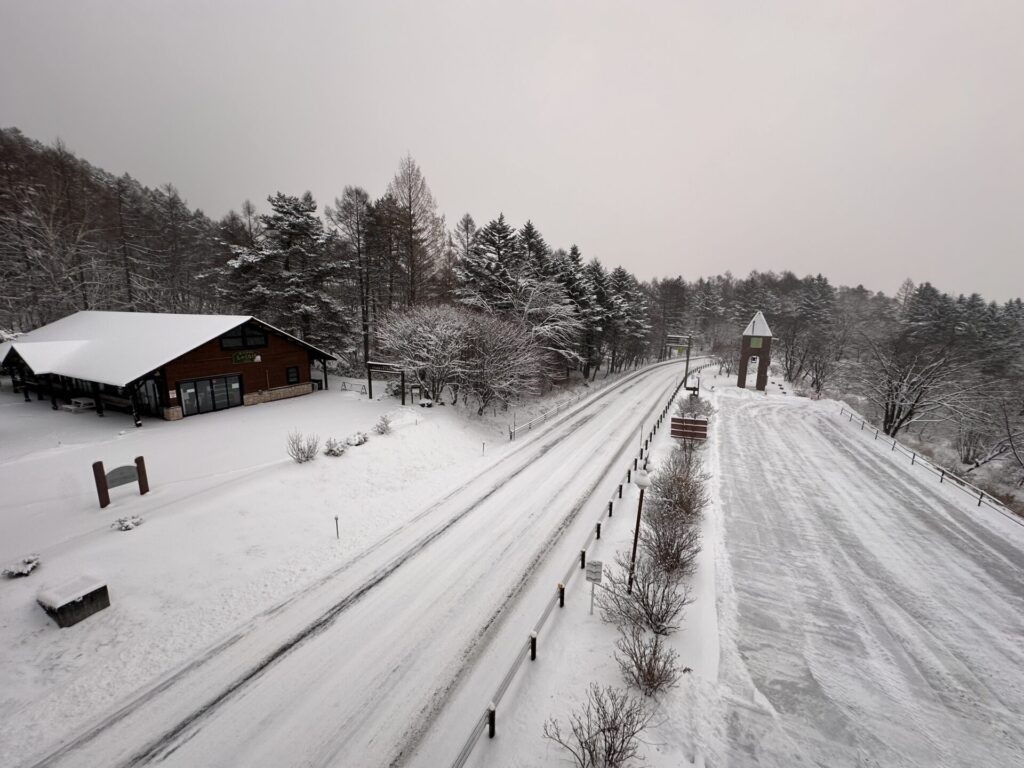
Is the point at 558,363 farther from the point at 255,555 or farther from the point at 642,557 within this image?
the point at 255,555

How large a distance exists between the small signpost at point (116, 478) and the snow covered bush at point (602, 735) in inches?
550

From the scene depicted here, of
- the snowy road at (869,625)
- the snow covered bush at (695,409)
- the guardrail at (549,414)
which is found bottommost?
the snowy road at (869,625)

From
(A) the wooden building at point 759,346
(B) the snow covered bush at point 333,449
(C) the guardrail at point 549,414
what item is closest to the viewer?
(B) the snow covered bush at point 333,449

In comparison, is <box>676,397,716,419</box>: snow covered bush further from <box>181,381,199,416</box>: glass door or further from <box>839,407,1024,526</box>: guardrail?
<box>181,381,199,416</box>: glass door

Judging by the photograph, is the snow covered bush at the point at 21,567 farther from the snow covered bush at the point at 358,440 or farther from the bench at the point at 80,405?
the bench at the point at 80,405

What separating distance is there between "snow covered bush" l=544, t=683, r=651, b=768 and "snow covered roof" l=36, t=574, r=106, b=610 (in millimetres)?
9536

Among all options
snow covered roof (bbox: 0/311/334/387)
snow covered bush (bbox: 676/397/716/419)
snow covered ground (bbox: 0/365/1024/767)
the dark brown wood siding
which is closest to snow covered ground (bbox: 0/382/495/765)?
snow covered ground (bbox: 0/365/1024/767)

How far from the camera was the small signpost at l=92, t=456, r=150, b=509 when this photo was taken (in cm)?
1172

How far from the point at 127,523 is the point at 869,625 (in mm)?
19321

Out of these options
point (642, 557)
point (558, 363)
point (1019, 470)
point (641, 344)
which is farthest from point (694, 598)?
point (641, 344)

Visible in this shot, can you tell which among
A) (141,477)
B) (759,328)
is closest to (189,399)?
(141,477)

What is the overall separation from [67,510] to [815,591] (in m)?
21.7

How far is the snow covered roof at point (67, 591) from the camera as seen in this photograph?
779 cm

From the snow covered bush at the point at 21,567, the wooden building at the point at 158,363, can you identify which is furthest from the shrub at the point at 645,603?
the wooden building at the point at 158,363
